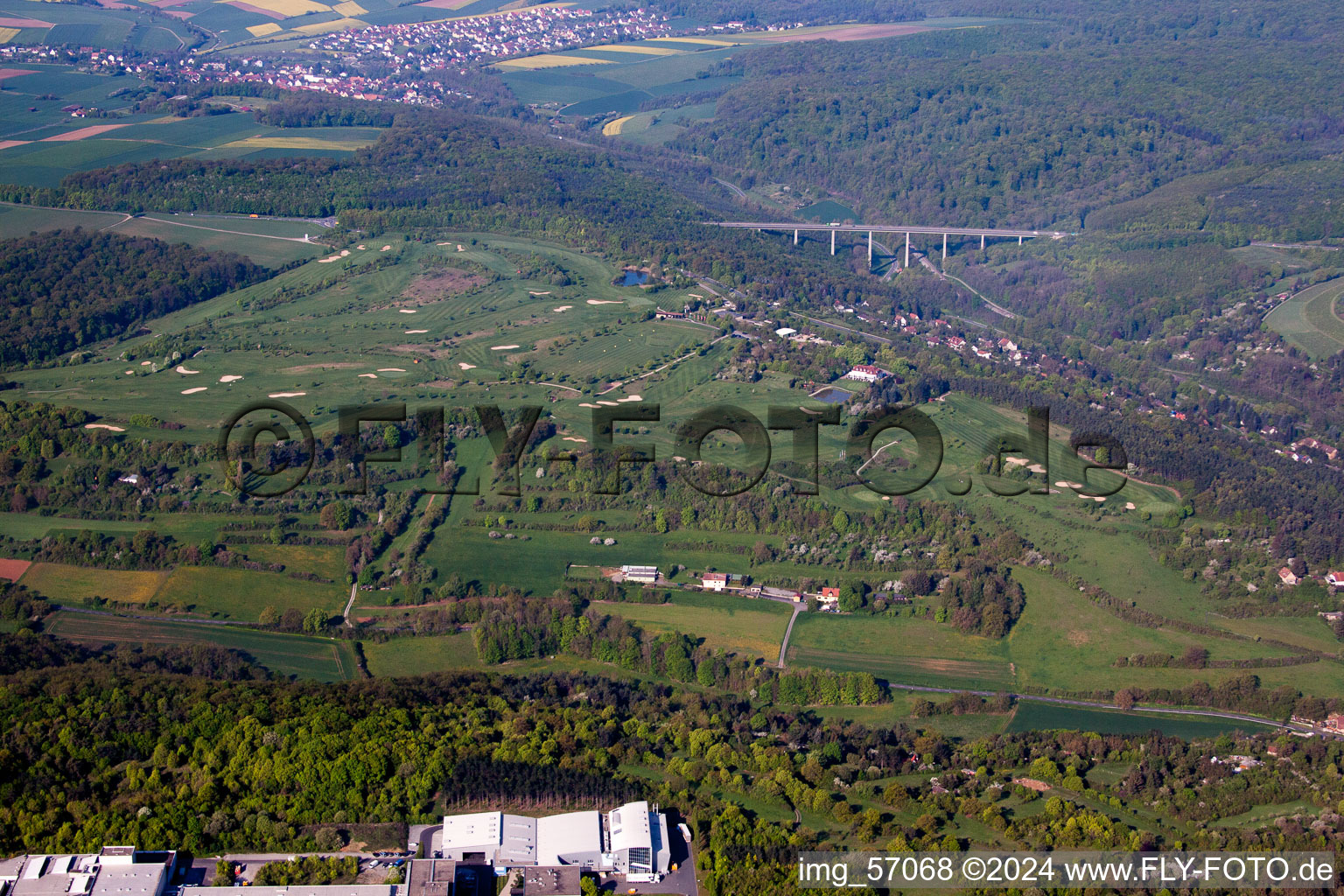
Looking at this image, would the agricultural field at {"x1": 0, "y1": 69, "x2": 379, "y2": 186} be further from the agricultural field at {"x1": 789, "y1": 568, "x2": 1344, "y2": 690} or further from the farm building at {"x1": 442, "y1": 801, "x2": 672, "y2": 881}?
the farm building at {"x1": 442, "y1": 801, "x2": 672, "y2": 881}

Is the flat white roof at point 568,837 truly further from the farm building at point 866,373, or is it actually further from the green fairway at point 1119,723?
the farm building at point 866,373

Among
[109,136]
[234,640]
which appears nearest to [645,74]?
[109,136]

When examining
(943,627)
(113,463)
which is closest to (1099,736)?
(943,627)

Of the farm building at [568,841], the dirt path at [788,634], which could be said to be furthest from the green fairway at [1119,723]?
the farm building at [568,841]

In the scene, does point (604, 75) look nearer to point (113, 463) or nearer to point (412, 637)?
point (113, 463)

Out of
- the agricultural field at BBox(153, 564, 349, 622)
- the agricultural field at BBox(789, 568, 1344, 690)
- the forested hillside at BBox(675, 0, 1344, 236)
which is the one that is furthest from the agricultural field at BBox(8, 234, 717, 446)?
the forested hillside at BBox(675, 0, 1344, 236)

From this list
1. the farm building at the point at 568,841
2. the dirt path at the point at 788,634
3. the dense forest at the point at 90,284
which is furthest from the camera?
the dense forest at the point at 90,284
